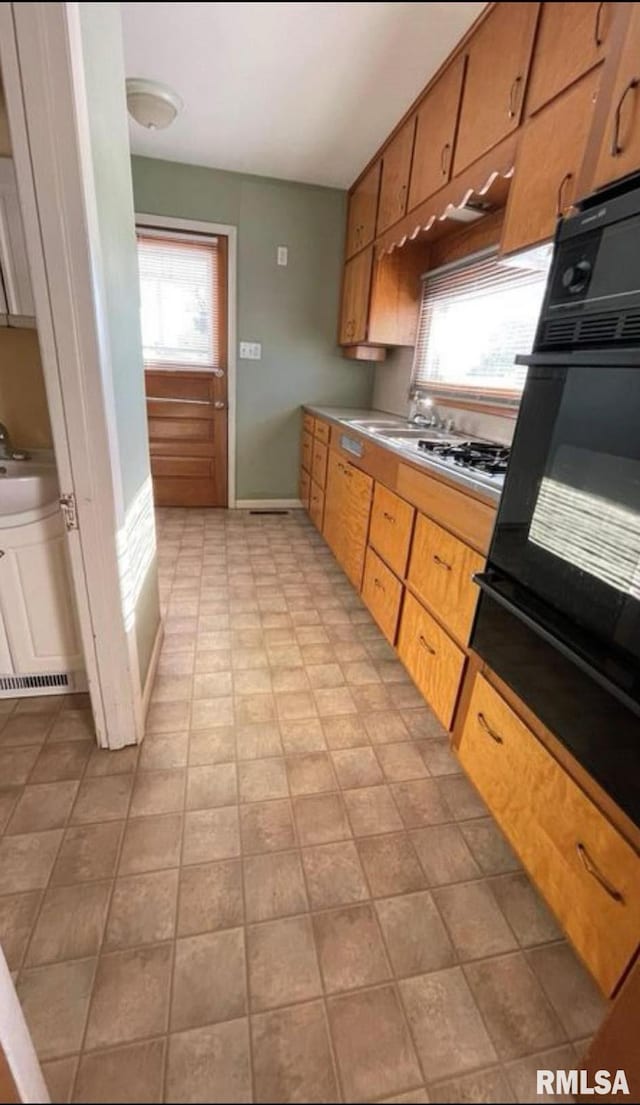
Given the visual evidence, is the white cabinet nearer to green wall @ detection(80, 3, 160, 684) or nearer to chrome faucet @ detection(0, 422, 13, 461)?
green wall @ detection(80, 3, 160, 684)

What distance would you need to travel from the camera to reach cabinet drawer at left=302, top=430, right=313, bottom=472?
340 centimetres

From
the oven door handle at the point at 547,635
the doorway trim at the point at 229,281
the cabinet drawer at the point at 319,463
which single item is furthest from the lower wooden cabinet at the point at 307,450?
the oven door handle at the point at 547,635

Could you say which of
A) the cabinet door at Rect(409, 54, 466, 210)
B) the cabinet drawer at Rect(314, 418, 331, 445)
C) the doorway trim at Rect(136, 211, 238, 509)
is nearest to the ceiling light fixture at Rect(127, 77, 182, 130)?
the cabinet door at Rect(409, 54, 466, 210)

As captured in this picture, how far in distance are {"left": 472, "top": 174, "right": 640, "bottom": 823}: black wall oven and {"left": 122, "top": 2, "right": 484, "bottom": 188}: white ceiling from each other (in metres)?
0.42

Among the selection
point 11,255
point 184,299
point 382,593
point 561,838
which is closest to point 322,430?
point 184,299

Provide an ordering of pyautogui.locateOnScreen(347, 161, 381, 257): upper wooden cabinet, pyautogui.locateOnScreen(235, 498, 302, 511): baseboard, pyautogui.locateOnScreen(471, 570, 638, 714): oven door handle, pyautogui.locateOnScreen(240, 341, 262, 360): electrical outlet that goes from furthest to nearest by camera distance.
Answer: pyautogui.locateOnScreen(235, 498, 302, 511): baseboard
pyautogui.locateOnScreen(240, 341, 262, 360): electrical outlet
pyautogui.locateOnScreen(347, 161, 381, 257): upper wooden cabinet
pyautogui.locateOnScreen(471, 570, 638, 714): oven door handle

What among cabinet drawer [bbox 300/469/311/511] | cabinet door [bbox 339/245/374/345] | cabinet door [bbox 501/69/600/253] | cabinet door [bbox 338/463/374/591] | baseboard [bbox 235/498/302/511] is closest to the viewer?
cabinet door [bbox 501/69/600/253]

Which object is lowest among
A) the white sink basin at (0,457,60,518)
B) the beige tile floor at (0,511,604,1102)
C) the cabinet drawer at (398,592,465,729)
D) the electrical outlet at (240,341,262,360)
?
the beige tile floor at (0,511,604,1102)

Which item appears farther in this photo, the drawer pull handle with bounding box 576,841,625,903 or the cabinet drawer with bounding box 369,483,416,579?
the cabinet drawer with bounding box 369,483,416,579

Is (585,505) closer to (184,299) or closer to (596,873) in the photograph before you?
(596,873)

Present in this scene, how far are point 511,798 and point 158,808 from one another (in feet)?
2.96

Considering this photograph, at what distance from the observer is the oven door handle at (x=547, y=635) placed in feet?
2.39

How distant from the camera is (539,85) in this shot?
121cm

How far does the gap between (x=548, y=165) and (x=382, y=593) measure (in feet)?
4.80
